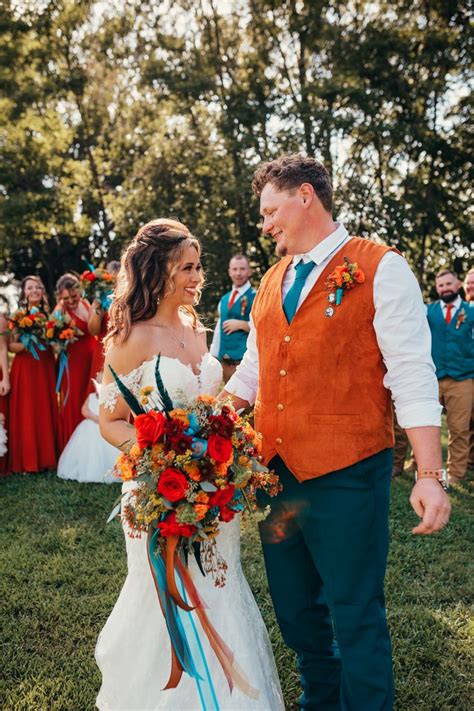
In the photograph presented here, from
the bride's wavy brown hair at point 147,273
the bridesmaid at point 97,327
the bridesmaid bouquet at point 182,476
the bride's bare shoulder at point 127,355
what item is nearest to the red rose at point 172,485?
the bridesmaid bouquet at point 182,476

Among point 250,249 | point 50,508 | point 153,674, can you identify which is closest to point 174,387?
point 153,674

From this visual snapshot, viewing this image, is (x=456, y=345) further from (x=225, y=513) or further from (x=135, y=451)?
(x=135, y=451)

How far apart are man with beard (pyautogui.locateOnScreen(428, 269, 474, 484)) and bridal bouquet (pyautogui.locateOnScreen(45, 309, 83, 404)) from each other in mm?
4464

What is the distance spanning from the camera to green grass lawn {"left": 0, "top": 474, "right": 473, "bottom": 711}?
A: 3.45m

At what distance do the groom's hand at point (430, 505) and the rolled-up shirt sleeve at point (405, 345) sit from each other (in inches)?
9.2

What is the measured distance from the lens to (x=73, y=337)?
8281mm

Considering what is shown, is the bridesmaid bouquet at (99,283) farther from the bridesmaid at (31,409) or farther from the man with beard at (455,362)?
the man with beard at (455,362)

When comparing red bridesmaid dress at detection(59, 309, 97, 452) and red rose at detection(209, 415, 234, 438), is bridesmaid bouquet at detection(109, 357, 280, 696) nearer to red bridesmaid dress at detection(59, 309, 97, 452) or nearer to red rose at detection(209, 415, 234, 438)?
red rose at detection(209, 415, 234, 438)

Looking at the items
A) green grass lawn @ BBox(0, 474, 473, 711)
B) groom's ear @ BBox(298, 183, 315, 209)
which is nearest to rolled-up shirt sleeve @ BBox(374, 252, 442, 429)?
groom's ear @ BBox(298, 183, 315, 209)

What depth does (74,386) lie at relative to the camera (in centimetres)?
853

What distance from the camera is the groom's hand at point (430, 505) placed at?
2373mm

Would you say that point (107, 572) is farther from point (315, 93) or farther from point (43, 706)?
point (315, 93)

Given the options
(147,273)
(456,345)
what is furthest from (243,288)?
(147,273)

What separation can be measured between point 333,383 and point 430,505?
24.1 inches
